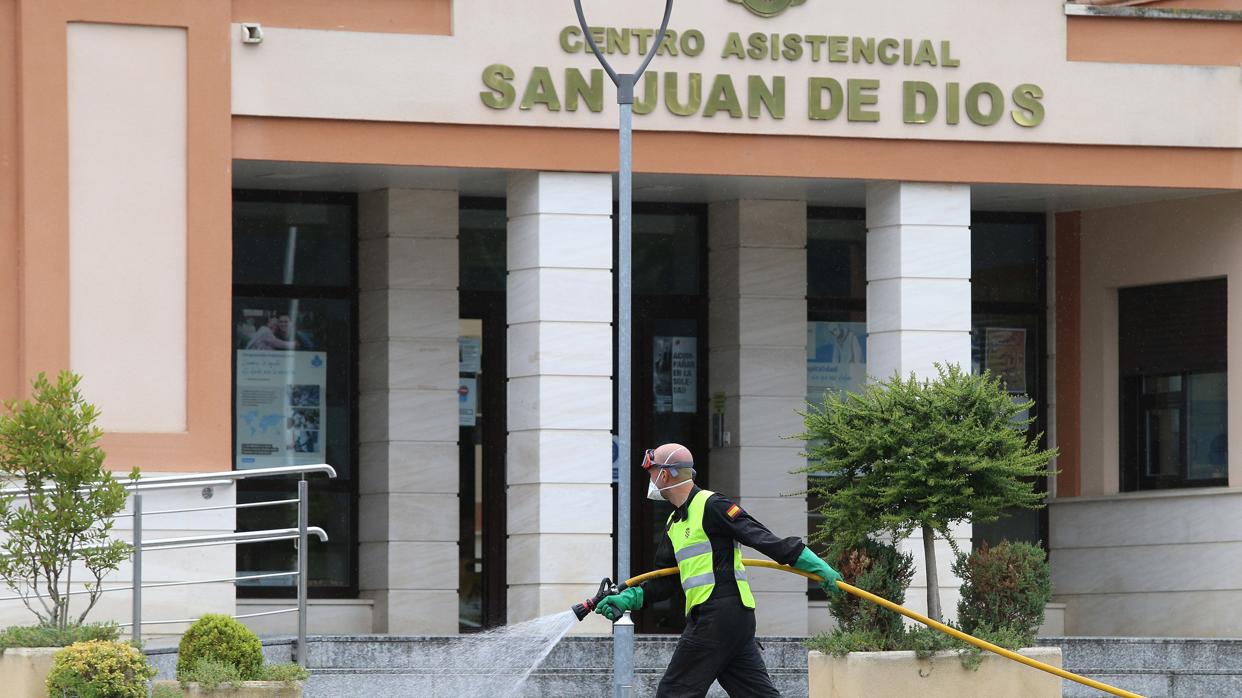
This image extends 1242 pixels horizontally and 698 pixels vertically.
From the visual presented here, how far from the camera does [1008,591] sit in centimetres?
1598

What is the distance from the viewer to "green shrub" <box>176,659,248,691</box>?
1397cm

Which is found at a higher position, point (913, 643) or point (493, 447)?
point (493, 447)

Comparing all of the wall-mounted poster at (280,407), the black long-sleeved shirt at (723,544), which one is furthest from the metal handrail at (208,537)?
the black long-sleeved shirt at (723,544)

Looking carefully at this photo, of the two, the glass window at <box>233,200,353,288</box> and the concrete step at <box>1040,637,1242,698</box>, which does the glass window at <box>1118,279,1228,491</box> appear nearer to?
the concrete step at <box>1040,637,1242,698</box>

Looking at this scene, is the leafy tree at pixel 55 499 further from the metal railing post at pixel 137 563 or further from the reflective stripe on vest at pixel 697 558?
the reflective stripe on vest at pixel 697 558

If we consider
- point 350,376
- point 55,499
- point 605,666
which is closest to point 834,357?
point 350,376

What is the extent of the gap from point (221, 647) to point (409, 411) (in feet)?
23.6

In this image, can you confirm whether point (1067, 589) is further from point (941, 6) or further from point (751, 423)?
point (941, 6)

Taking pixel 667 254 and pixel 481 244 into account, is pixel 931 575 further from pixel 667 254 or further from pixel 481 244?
pixel 481 244

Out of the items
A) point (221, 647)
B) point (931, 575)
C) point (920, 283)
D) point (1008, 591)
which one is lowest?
point (221, 647)

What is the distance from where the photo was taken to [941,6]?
20.1m

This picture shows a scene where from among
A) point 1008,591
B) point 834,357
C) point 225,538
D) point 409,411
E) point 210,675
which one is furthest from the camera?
point 834,357

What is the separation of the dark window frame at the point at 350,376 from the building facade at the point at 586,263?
4 centimetres

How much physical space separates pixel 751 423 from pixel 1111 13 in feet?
17.7
